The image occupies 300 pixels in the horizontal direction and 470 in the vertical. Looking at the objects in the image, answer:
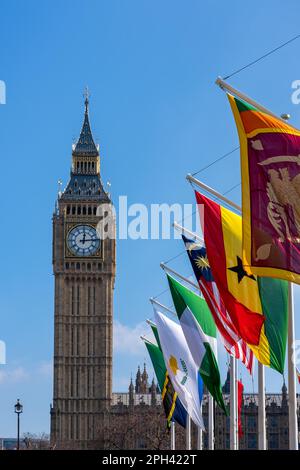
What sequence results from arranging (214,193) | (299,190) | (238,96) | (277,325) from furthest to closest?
(214,193)
(277,325)
(238,96)
(299,190)

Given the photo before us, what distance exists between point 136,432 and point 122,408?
6657 millimetres

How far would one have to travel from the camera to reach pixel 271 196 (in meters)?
27.0

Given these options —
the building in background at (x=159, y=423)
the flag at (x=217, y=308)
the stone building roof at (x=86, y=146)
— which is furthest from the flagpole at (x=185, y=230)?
the stone building roof at (x=86, y=146)

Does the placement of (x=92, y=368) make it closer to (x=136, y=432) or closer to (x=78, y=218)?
(x=136, y=432)

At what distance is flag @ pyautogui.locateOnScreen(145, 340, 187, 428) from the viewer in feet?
198

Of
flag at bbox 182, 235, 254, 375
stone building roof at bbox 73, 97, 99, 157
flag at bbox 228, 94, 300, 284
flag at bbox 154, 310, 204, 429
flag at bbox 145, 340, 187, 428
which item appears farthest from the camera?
stone building roof at bbox 73, 97, 99, 157

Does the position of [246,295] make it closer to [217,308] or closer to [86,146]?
[217,308]

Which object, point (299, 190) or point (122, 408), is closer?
point (299, 190)

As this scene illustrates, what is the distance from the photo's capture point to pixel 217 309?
37.7 meters

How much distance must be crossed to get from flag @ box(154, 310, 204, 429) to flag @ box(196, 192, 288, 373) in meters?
13.2

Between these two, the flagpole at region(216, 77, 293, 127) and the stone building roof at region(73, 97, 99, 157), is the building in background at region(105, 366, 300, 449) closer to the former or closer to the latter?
the stone building roof at region(73, 97, 99, 157)

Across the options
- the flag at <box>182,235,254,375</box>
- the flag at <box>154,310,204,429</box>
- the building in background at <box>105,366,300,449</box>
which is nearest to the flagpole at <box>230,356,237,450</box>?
the flag at <box>154,310,204,429</box>

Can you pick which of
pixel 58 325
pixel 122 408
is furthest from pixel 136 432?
pixel 58 325
